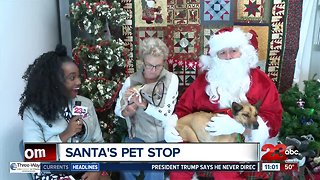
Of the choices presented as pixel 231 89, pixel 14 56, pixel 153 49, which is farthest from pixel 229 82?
pixel 14 56

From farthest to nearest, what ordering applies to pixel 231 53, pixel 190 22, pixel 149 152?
pixel 190 22 → pixel 231 53 → pixel 149 152

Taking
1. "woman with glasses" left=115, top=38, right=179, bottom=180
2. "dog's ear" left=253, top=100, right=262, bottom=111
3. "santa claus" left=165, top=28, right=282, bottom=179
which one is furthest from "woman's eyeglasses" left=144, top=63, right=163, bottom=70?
"dog's ear" left=253, top=100, right=262, bottom=111

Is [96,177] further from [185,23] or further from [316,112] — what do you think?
[316,112]

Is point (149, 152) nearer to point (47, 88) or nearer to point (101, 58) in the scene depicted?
point (47, 88)

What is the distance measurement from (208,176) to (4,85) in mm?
972

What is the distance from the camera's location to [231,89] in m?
1.56

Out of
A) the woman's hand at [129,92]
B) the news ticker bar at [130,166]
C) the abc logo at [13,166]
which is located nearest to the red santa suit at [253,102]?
the news ticker bar at [130,166]

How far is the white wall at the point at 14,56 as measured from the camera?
1.58 m

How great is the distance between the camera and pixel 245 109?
1.48m

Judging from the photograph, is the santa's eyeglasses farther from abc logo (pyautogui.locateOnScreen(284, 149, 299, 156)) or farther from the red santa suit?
abc logo (pyautogui.locateOnScreen(284, 149, 299, 156))

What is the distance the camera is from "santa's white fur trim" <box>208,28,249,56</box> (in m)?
1.59

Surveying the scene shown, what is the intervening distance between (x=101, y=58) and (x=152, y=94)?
47 cm

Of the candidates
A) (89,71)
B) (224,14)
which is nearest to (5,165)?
(89,71)

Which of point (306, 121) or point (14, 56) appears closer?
point (14, 56)
